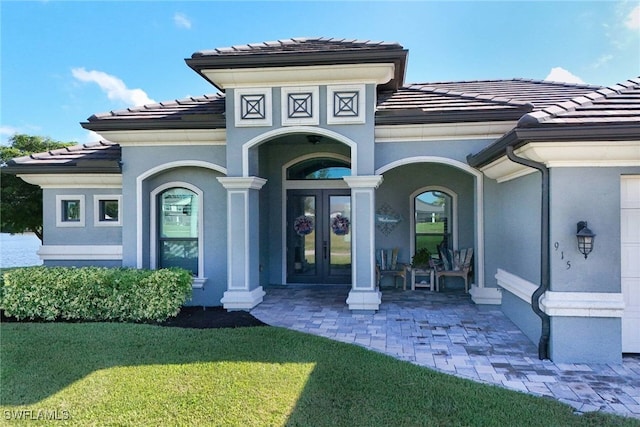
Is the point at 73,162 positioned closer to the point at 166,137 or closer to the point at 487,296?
the point at 166,137

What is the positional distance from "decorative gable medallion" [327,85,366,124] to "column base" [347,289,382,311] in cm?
321

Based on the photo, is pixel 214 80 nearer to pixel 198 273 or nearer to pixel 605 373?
pixel 198 273

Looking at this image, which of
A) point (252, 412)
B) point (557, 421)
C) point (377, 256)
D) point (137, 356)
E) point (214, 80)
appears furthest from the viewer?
point (377, 256)

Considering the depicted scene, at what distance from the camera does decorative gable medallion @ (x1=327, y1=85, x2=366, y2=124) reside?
6953 millimetres

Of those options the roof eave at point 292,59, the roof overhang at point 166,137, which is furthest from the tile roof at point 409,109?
the roof eave at point 292,59

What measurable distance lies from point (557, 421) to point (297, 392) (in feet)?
7.90

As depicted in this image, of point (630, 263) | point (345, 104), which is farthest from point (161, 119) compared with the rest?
point (630, 263)

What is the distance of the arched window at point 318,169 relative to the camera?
9914 millimetres

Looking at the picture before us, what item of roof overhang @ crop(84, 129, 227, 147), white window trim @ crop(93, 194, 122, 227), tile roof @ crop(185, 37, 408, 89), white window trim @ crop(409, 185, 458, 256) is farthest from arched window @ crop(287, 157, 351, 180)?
white window trim @ crop(93, 194, 122, 227)

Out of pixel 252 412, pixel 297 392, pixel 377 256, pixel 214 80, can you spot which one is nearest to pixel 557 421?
pixel 297 392

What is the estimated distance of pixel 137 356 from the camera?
16.1ft

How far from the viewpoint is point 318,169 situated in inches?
396

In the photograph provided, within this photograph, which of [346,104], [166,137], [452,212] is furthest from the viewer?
[452,212]

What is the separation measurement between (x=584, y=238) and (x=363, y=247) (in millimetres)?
3424
